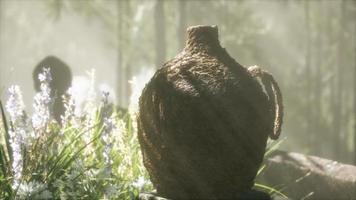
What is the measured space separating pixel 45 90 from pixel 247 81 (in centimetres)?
145

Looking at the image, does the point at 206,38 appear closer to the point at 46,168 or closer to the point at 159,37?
the point at 46,168

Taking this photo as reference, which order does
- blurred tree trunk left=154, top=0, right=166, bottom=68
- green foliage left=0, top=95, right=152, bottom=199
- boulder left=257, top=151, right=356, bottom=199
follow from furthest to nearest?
blurred tree trunk left=154, top=0, right=166, bottom=68, boulder left=257, top=151, right=356, bottom=199, green foliage left=0, top=95, right=152, bottom=199

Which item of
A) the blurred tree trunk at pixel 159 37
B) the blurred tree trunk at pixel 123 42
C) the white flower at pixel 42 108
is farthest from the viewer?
the blurred tree trunk at pixel 123 42

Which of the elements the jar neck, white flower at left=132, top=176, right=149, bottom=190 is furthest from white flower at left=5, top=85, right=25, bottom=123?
the jar neck

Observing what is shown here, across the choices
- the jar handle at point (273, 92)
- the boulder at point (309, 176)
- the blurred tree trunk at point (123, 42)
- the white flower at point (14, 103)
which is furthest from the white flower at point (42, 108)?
the blurred tree trunk at point (123, 42)

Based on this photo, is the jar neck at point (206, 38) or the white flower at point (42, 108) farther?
the white flower at point (42, 108)

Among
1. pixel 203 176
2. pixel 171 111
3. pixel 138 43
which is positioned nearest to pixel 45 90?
pixel 171 111

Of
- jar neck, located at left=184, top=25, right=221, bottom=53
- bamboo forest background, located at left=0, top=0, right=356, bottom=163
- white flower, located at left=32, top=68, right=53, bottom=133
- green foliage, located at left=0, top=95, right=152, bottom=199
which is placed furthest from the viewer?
bamboo forest background, located at left=0, top=0, right=356, bottom=163

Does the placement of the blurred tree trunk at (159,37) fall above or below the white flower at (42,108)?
above

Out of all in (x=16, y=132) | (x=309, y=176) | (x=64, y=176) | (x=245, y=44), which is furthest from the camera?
(x=245, y=44)

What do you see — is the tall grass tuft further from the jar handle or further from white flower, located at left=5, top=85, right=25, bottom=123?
the jar handle

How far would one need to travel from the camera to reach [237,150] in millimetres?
3570

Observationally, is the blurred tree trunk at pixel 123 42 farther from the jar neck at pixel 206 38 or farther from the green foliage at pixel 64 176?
the jar neck at pixel 206 38

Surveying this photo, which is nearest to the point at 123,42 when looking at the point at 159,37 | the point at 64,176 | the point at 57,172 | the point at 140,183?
the point at 159,37
